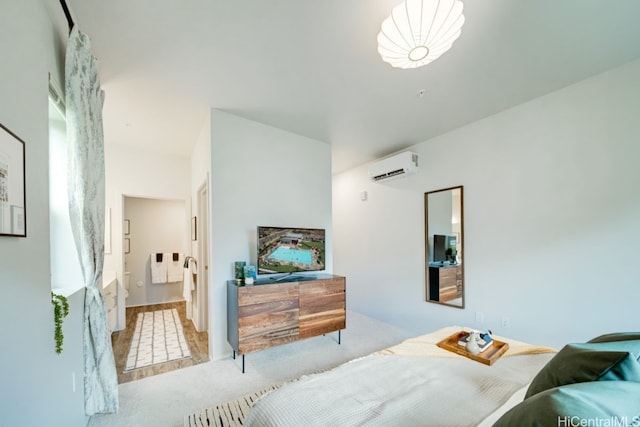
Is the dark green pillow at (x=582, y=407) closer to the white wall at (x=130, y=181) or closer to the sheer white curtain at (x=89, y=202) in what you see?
the sheer white curtain at (x=89, y=202)

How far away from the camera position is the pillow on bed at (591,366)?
738 millimetres

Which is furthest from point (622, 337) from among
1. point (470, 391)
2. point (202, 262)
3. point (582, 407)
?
point (202, 262)

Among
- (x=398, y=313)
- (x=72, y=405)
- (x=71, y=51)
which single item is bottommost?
(x=398, y=313)

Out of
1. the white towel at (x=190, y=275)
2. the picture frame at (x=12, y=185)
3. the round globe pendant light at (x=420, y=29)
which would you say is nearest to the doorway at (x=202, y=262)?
the white towel at (x=190, y=275)

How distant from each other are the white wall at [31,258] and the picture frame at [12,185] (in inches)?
1.8

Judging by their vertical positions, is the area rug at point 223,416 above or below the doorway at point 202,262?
below

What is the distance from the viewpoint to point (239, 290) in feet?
7.91

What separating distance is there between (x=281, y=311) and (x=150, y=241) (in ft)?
12.5

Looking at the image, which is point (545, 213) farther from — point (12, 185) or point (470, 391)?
point (12, 185)

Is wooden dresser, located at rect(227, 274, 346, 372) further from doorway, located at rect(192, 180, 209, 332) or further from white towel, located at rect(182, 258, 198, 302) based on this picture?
white towel, located at rect(182, 258, 198, 302)

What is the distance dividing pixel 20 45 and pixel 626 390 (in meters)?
2.38

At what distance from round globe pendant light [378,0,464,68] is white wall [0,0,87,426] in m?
1.69

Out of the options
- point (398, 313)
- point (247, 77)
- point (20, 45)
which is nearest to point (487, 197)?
point (398, 313)

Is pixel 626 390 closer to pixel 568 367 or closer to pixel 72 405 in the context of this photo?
pixel 568 367
